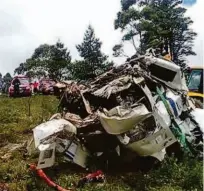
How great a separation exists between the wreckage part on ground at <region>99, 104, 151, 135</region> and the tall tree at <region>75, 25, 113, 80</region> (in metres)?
39.1

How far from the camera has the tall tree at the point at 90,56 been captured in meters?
49.0

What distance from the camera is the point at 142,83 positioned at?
8516 millimetres

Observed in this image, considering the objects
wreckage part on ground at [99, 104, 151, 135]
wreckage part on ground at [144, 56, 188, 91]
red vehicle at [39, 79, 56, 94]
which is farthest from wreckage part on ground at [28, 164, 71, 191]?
red vehicle at [39, 79, 56, 94]

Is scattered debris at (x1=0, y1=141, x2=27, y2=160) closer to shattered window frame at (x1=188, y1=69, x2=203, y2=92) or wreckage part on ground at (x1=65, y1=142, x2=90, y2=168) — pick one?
wreckage part on ground at (x1=65, y1=142, x2=90, y2=168)

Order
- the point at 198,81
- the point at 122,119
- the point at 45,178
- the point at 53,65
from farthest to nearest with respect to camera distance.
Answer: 1. the point at 53,65
2. the point at 198,81
3. the point at 122,119
4. the point at 45,178

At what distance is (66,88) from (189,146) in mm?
2796

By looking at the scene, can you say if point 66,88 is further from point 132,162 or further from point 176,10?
point 176,10

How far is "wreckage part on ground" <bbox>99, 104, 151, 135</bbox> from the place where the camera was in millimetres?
7648

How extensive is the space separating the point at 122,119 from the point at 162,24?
32.8m

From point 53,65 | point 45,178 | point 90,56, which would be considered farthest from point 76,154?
point 90,56

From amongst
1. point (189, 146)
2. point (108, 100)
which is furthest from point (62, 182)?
point (189, 146)

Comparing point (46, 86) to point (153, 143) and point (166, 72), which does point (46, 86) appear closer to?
point (166, 72)

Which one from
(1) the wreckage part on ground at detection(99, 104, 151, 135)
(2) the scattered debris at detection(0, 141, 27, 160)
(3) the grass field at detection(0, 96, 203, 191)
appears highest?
(1) the wreckage part on ground at detection(99, 104, 151, 135)

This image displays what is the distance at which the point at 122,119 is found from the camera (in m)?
7.61
